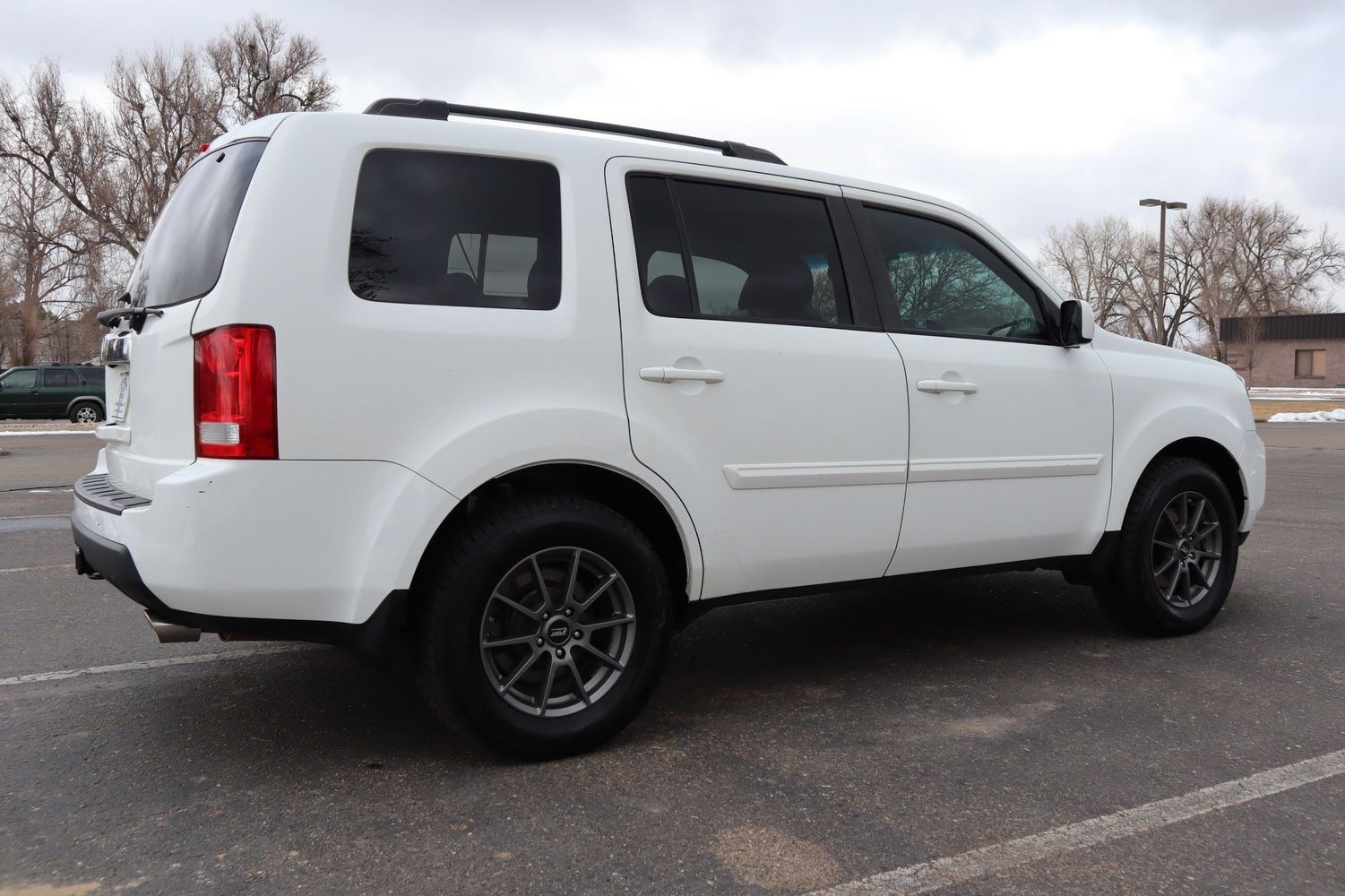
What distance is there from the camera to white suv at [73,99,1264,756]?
2.88 m

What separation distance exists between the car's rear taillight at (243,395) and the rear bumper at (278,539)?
0.15ft

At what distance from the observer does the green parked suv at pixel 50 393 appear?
86.2ft

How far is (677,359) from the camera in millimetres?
3389

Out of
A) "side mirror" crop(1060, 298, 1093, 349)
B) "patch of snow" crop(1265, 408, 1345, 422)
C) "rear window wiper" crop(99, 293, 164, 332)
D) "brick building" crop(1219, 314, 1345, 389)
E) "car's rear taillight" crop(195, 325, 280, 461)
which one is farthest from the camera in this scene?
"brick building" crop(1219, 314, 1345, 389)

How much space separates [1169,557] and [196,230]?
4.03 m

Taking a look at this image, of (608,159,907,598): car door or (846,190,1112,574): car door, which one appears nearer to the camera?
(608,159,907,598): car door

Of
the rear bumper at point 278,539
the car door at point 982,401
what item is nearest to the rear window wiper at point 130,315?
the rear bumper at point 278,539

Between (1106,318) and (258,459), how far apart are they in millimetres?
63715

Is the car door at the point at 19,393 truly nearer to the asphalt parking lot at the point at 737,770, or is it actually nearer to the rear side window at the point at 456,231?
the asphalt parking lot at the point at 737,770

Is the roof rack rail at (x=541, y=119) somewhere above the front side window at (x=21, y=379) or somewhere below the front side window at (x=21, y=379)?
above

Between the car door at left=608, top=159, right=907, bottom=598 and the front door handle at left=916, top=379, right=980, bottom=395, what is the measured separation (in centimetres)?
12

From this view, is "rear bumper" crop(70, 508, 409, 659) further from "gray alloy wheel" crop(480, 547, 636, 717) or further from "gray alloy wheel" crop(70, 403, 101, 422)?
"gray alloy wheel" crop(70, 403, 101, 422)

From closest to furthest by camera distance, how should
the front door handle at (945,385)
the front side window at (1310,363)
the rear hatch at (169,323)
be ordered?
1. the rear hatch at (169,323)
2. the front door handle at (945,385)
3. the front side window at (1310,363)

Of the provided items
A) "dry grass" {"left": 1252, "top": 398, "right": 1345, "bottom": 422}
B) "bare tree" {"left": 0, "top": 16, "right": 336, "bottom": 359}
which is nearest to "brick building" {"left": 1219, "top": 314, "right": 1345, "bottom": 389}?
"dry grass" {"left": 1252, "top": 398, "right": 1345, "bottom": 422}
